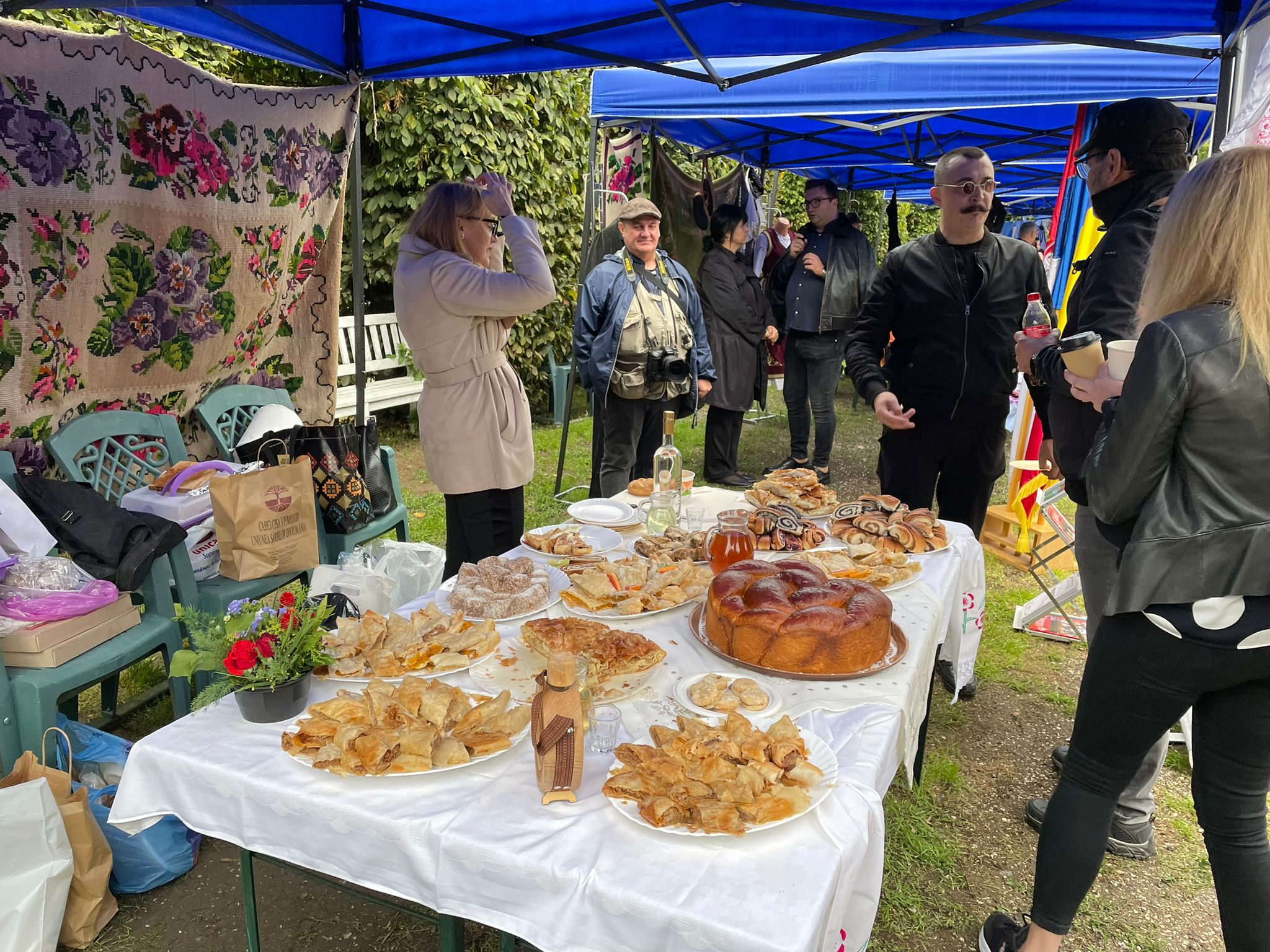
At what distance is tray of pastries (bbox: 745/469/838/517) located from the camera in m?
2.73

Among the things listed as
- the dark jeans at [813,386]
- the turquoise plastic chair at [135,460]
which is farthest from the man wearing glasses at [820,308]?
the turquoise plastic chair at [135,460]

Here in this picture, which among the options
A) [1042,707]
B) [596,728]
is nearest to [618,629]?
[596,728]

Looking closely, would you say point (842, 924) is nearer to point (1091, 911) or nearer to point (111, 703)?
point (1091, 911)

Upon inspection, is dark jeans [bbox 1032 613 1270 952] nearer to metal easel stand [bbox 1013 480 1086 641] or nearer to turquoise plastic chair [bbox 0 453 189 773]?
metal easel stand [bbox 1013 480 1086 641]

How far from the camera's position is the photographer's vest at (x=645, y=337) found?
463 cm

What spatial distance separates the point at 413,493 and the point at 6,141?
143 inches

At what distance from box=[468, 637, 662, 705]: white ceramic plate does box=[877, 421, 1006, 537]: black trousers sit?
6.93 feet

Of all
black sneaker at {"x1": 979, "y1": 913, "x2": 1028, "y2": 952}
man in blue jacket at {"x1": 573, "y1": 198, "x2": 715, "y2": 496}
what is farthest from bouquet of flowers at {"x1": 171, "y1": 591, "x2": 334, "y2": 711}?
man in blue jacket at {"x1": 573, "y1": 198, "x2": 715, "y2": 496}

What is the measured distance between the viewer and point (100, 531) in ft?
8.23

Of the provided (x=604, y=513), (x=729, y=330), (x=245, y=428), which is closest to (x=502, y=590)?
(x=604, y=513)

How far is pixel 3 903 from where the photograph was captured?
170 centimetres

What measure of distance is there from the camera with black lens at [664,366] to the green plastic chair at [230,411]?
195 centimetres

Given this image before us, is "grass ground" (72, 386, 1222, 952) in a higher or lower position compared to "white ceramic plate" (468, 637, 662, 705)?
lower

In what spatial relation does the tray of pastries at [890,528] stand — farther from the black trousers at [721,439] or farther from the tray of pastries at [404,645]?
the black trousers at [721,439]
